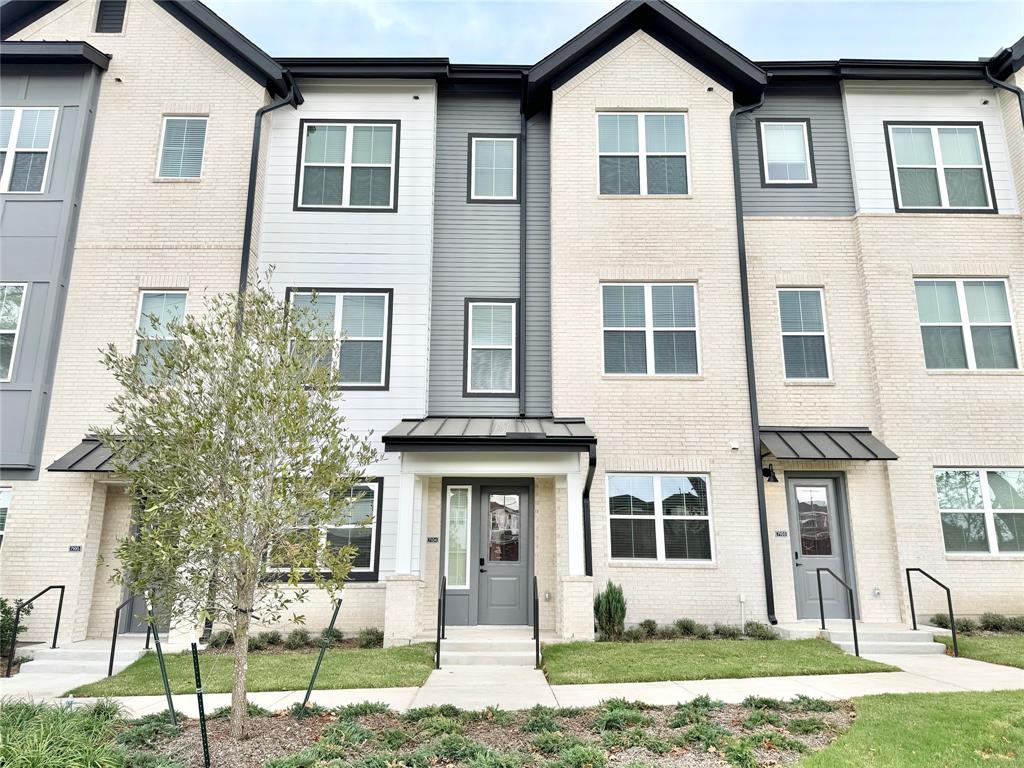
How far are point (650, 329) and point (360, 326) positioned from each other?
5679 millimetres

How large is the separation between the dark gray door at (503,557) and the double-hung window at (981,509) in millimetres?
7694

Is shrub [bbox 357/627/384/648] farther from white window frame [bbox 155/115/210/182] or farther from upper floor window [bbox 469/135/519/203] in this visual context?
white window frame [bbox 155/115/210/182]

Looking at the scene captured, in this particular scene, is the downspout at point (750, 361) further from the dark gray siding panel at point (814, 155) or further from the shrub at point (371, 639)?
the shrub at point (371, 639)

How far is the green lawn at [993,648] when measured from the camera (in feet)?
28.3

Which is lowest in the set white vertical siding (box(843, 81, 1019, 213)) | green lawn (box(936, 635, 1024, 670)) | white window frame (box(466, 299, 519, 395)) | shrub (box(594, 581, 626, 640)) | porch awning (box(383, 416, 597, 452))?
green lawn (box(936, 635, 1024, 670))

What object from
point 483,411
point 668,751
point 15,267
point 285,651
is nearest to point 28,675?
point 285,651

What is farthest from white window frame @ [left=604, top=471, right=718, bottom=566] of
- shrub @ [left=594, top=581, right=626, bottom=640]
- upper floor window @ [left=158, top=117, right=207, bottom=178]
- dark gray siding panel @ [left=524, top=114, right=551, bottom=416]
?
upper floor window @ [left=158, top=117, right=207, bottom=178]

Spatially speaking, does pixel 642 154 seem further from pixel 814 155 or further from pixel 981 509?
pixel 981 509

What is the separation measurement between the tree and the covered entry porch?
4.43 metres

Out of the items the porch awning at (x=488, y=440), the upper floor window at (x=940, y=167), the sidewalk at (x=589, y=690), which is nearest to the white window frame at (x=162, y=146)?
the porch awning at (x=488, y=440)

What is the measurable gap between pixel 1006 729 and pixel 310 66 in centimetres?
1503

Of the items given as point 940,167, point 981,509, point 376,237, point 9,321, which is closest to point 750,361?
point 981,509

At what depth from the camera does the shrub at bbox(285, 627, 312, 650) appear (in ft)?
33.5

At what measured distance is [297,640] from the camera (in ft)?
33.6
